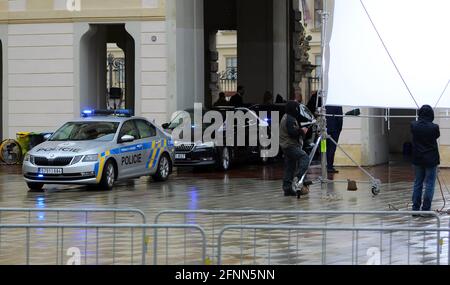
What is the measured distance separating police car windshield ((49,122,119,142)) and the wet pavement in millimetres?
1076

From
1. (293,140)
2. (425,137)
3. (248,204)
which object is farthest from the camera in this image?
(293,140)

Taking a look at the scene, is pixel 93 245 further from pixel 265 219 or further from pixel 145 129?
pixel 145 129

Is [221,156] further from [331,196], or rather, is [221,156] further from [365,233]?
[365,233]

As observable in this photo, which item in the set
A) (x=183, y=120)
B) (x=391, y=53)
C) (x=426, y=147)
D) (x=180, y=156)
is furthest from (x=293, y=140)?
(x=183, y=120)

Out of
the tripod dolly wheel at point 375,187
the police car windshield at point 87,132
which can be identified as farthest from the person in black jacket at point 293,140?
the police car windshield at point 87,132

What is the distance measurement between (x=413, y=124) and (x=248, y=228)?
21.8ft

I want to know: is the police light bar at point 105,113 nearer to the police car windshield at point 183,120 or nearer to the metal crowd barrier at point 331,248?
the police car windshield at point 183,120

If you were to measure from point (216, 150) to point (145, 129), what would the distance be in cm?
333

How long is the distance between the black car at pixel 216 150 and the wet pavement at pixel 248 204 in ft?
1.06

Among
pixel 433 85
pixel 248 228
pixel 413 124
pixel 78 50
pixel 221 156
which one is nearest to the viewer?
pixel 248 228

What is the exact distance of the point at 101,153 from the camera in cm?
1919

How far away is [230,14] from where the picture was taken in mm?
40906

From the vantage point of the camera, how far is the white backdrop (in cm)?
1552
